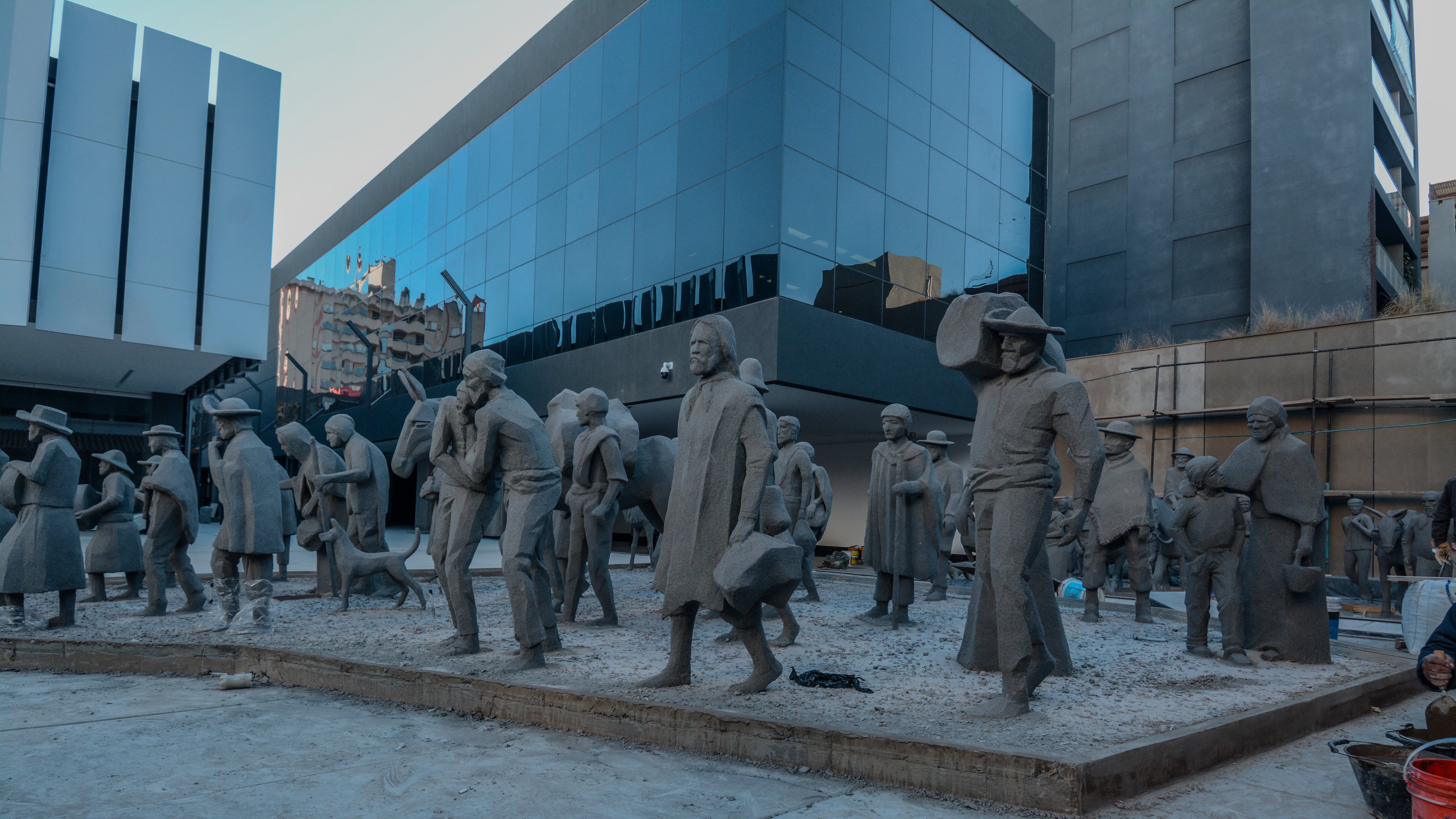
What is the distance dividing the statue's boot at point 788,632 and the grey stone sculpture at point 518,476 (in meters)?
1.93

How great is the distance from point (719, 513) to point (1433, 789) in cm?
350

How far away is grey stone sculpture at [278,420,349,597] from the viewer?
1025cm

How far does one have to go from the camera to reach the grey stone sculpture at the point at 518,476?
631 cm

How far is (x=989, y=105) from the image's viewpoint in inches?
912

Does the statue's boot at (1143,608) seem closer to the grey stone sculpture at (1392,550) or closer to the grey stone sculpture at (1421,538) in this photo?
the grey stone sculpture at (1392,550)

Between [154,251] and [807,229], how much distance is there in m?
15.5

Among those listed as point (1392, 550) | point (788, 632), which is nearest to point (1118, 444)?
point (788, 632)

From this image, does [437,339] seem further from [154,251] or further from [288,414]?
[288,414]

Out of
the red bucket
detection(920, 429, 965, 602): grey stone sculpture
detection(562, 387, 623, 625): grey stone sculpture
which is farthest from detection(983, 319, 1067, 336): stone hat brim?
detection(920, 429, 965, 602): grey stone sculpture

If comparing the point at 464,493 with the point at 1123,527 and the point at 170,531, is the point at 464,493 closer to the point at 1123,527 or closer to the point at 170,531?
the point at 170,531

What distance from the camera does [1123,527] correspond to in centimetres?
971

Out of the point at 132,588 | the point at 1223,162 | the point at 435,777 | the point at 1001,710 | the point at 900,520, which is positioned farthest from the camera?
the point at 1223,162

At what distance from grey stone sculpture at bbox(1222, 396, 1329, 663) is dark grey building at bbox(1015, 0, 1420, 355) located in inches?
757

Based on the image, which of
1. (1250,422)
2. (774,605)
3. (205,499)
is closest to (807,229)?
(1250,422)
